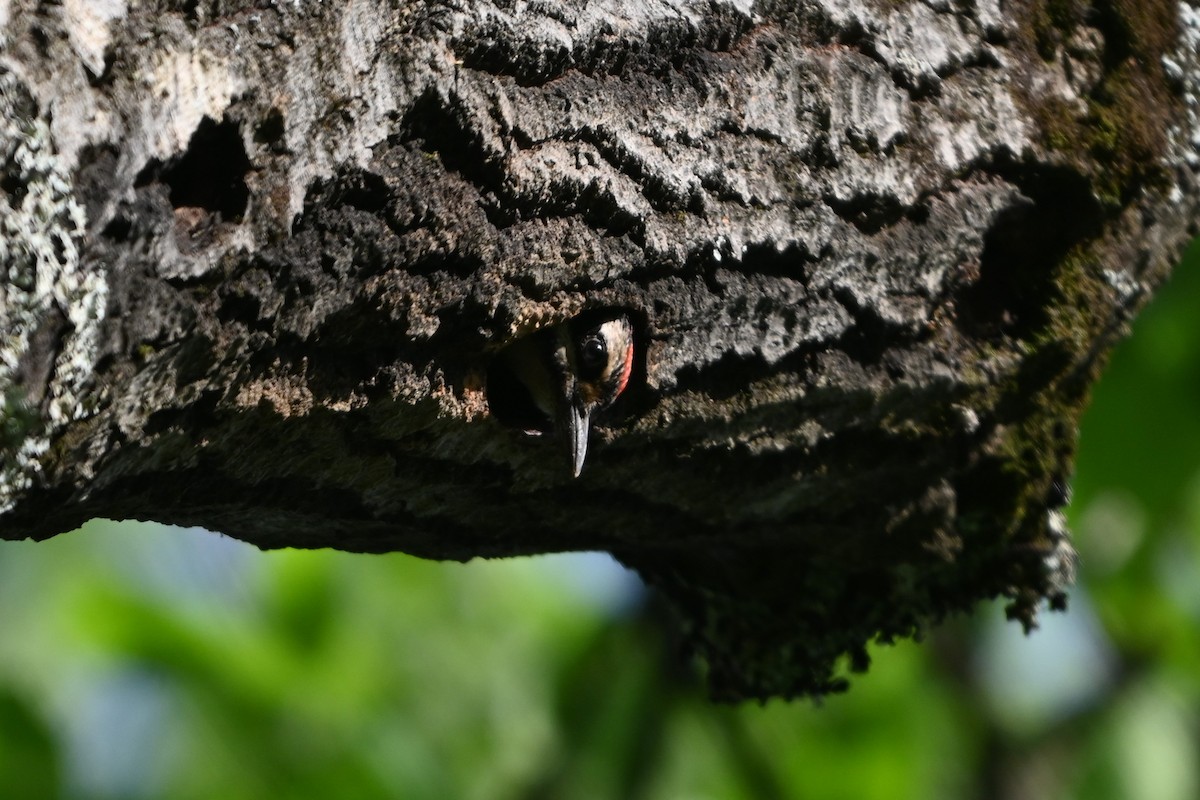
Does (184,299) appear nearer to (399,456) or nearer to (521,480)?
(399,456)

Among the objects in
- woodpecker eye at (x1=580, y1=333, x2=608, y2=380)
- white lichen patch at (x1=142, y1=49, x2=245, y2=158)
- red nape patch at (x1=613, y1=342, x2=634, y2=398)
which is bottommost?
red nape patch at (x1=613, y1=342, x2=634, y2=398)

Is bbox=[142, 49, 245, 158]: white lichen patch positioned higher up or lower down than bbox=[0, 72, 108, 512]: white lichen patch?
higher up

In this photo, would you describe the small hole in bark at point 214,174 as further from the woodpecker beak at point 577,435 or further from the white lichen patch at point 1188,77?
the white lichen patch at point 1188,77

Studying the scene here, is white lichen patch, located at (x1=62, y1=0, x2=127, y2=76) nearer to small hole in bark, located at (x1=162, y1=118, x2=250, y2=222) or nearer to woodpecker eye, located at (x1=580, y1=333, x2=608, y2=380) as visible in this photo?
small hole in bark, located at (x1=162, y1=118, x2=250, y2=222)

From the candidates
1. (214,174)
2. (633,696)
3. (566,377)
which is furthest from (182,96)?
(633,696)

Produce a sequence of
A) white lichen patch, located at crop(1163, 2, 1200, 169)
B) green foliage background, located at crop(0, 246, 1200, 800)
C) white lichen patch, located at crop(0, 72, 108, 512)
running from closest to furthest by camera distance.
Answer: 1. white lichen patch, located at crop(0, 72, 108, 512)
2. white lichen patch, located at crop(1163, 2, 1200, 169)
3. green foliage background, located at crop(0, 246, 1200, 800)

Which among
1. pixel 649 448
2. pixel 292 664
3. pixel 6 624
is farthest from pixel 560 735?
pixel 6 624

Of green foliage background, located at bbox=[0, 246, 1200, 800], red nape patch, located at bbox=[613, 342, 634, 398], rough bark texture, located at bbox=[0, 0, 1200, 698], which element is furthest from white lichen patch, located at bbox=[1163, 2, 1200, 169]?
green foliage background, located at bbox=[0, 246, 1200, 800]
